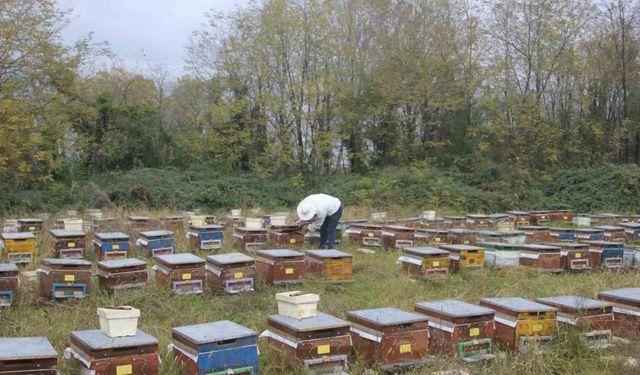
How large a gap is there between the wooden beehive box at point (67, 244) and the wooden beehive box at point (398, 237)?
4759 mm

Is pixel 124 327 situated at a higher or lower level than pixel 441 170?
lower

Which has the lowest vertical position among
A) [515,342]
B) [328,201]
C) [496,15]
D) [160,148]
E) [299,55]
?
[515,342]

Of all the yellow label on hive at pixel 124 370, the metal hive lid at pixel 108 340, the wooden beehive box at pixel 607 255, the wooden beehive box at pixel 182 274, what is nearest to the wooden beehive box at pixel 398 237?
the wooden beehive box at pixel 607 255

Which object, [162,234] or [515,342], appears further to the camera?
[162,234]

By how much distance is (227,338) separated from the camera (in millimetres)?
4285

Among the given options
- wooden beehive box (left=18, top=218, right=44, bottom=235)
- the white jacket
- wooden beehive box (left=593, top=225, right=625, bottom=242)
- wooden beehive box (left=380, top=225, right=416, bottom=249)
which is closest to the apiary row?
the white jacket

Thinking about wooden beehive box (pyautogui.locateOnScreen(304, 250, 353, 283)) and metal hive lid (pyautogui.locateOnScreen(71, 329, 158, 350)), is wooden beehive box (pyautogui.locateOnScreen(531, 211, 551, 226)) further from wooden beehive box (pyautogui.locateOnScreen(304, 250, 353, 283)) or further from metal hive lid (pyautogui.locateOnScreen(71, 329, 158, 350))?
metal hive lid (pyautogui.locateOnScreen(71, 329, 158, 350))

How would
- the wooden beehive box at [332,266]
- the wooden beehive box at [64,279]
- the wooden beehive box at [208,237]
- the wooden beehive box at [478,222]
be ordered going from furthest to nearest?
the wooden beehive box at [478,222]
the wooden beehive box at [208,237]
the wooden beehive box at [332,266]
the wooden beehive box at [64,279]

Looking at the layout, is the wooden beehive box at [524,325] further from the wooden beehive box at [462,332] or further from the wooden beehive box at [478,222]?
the wooden beehive box at [478,222]

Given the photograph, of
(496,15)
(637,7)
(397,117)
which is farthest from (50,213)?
(637,7)

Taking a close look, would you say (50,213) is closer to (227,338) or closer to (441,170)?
(441,170)

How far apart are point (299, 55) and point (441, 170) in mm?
5902

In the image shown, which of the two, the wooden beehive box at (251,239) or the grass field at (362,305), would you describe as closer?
the grass field at (362,305)

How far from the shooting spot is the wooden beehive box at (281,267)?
7742 millimetres
